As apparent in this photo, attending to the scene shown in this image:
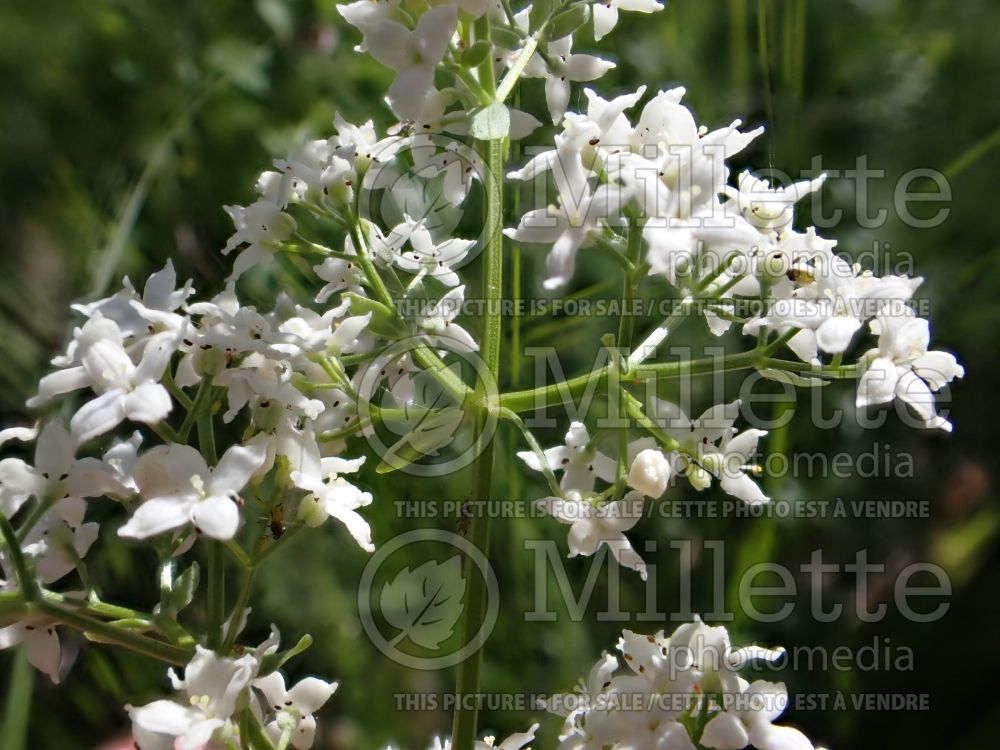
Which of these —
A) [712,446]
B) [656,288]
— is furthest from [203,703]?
[656,288]

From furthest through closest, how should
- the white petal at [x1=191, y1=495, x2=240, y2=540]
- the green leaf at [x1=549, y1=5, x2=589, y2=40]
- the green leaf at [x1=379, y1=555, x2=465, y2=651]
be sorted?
the green leaf at [x1=379, y1=555, x2=465, y2=651] → the green leaf at [x1=549, y1=5, x2=589, y2=40] → the white petal at [x1=191, y1=495, x2=240, y2=540]

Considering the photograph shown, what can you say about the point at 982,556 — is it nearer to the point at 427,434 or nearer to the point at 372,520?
the point at 372,520

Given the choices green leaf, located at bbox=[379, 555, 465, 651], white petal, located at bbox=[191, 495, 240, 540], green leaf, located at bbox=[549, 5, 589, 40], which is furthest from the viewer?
green leaf, located at bbox=[379, 555, 465, 651]

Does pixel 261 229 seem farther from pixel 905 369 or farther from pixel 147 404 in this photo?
pixel 905 369

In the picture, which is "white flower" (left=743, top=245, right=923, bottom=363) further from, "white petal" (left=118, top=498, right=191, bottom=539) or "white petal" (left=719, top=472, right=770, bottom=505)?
"white petal" (left=118, top=498, right=191, bottom=539)

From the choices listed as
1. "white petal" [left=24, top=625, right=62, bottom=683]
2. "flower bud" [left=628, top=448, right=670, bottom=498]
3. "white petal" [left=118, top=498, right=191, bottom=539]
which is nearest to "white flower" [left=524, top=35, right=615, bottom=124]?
"flower bud" [left=628, top=448, right=670, bottom=498]

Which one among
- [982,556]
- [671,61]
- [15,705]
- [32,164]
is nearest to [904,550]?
[982,556]

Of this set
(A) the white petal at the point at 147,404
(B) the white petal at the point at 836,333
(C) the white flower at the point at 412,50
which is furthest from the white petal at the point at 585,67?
(A) the white petal at the point at 147,404
